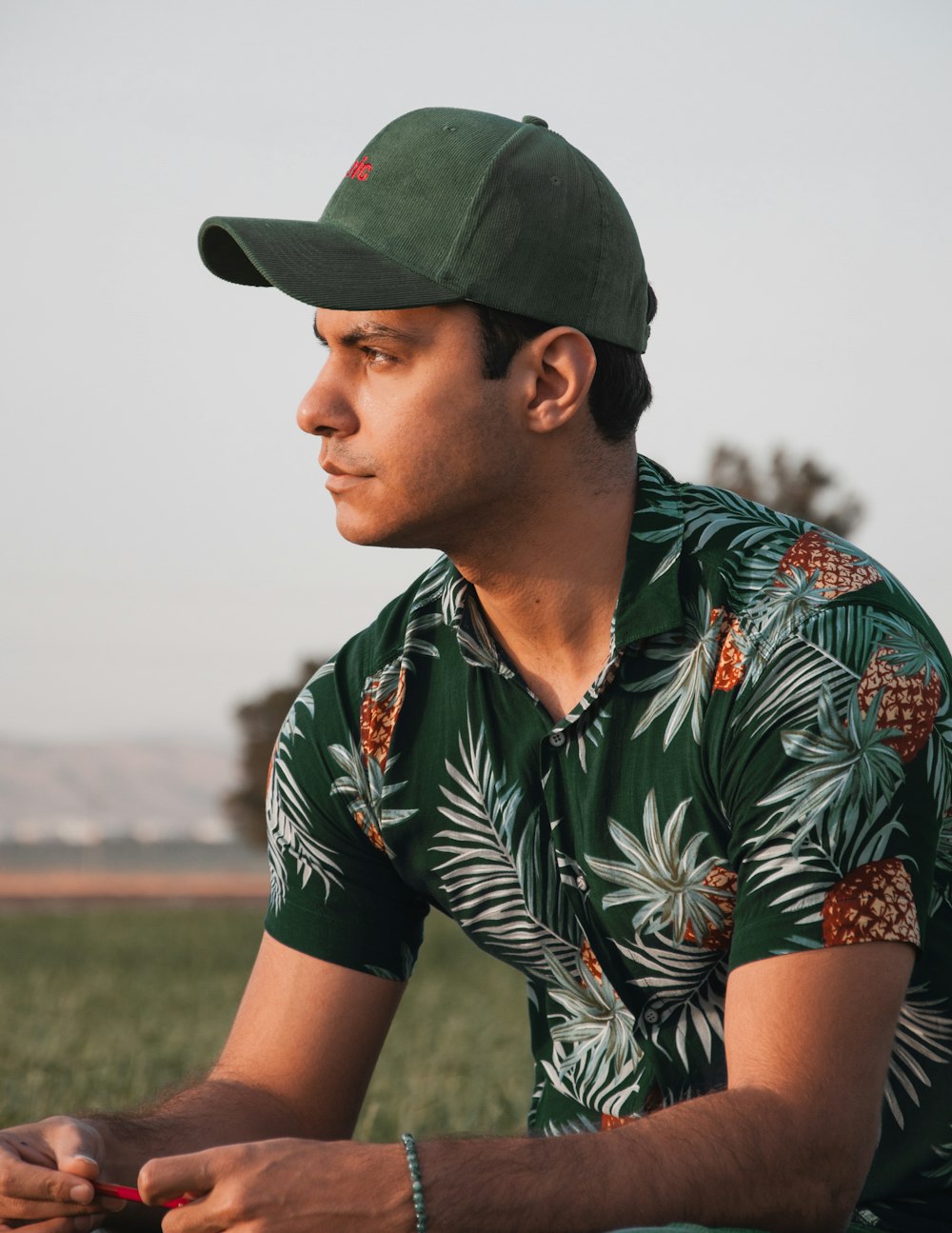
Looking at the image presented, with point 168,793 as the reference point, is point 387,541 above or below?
above

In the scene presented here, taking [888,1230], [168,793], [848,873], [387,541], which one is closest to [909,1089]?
[888,1230]

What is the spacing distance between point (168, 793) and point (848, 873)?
656ft

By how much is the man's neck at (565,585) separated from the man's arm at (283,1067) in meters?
0.72

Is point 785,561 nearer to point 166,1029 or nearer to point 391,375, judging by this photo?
point 391,375

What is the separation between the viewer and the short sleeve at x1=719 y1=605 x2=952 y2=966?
2.40 meters

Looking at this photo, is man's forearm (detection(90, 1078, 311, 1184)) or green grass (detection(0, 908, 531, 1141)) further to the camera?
green grass (detection(0, 908, 531, 1141))

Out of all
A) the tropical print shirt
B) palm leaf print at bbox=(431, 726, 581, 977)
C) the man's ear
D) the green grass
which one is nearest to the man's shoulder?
the tropical print shirt

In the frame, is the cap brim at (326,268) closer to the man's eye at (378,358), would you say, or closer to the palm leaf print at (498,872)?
the man's eye at (378,358)

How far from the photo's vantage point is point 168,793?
19738cm

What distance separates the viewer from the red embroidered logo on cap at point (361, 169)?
9.95 feet

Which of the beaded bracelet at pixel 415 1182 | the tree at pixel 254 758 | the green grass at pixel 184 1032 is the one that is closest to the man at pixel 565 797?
the beaded bracelet at pixel 415 1182

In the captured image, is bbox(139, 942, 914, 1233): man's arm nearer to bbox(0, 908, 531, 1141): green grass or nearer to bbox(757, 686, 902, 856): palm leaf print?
bbox(757, 686, 902, 856): palm leaf print

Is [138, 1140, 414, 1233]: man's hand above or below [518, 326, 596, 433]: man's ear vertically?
below

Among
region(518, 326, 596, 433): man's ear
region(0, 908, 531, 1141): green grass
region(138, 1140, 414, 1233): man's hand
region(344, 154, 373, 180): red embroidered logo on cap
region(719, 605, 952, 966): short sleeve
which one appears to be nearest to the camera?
region(138, 1140, 414, 1233): man's hand
